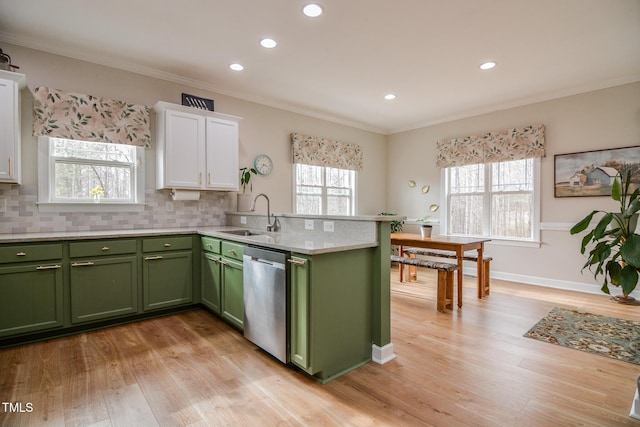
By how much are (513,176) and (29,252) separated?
19.5ft

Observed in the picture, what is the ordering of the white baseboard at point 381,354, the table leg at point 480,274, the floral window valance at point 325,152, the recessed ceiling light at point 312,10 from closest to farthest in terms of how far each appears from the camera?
the white baseboard at point 381,354, the recessed ceiling light at point 312,10, the table leg at point 480,274, the floral window valance at point 325,152

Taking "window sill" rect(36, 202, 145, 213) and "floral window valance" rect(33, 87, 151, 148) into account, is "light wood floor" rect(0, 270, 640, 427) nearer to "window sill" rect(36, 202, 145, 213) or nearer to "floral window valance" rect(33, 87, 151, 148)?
"window sill" rect(36, 202, 145, 213)

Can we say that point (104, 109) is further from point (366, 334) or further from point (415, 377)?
point (415, 377)

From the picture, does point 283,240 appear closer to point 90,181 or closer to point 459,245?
point 459,245

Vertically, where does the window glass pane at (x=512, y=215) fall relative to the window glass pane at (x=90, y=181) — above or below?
below

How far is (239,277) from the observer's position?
285 centimetres

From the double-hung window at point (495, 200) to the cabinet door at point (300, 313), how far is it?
4.21 meters

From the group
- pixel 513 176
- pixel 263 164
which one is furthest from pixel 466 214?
pixel 263 164

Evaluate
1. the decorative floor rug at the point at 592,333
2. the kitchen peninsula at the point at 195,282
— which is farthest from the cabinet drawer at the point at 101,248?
the decorative floor rug at the point at 592,333

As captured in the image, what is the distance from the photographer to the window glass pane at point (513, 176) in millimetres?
4879

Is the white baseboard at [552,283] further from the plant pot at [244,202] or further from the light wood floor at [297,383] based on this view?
the plant pot at [244,202]

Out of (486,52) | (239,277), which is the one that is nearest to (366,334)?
(239,277)

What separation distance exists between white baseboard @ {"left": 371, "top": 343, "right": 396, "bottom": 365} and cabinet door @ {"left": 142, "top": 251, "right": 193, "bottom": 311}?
2.10 metres

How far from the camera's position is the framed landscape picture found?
4031 millimetres
